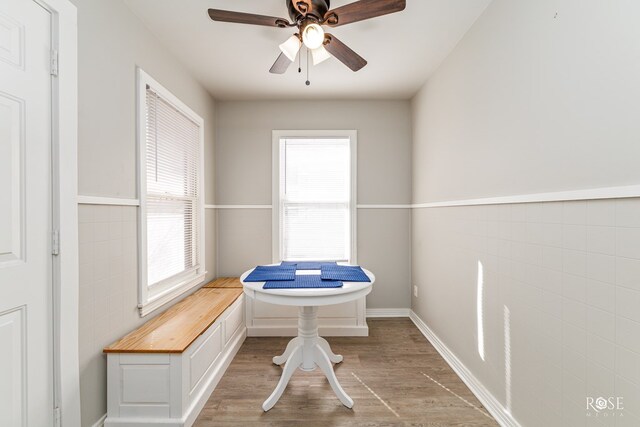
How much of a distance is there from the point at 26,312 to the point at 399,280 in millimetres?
3046

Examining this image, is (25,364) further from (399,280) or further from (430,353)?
(399,280)

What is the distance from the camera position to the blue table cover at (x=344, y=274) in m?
1.92

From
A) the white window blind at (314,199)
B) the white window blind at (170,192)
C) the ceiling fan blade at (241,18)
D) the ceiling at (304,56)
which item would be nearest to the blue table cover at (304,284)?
the white window blind at (170,192)

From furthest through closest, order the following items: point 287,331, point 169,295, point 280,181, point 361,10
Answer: point 280,181 → point 287,331 → point 169,295 → point 361,10

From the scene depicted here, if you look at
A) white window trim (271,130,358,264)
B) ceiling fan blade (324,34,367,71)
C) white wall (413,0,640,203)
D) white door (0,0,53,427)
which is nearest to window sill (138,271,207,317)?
white door (0,0,53,427)

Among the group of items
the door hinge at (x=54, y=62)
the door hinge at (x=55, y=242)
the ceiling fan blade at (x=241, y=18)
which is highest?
the ceiling fan blade at (x=241, y=18)

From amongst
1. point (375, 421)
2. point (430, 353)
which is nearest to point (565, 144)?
point (375, 421)

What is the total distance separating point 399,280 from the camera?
10.8 feet

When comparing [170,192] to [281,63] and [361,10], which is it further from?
[361,10]

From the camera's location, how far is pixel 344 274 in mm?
2047

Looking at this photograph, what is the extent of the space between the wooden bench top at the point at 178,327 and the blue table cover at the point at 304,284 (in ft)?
1.80

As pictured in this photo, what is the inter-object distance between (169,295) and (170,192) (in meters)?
0.82

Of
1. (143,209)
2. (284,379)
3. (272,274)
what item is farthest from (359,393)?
(143,209)

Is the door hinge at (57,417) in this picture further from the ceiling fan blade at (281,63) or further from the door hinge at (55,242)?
the ceiling fan blade at (281,63)
